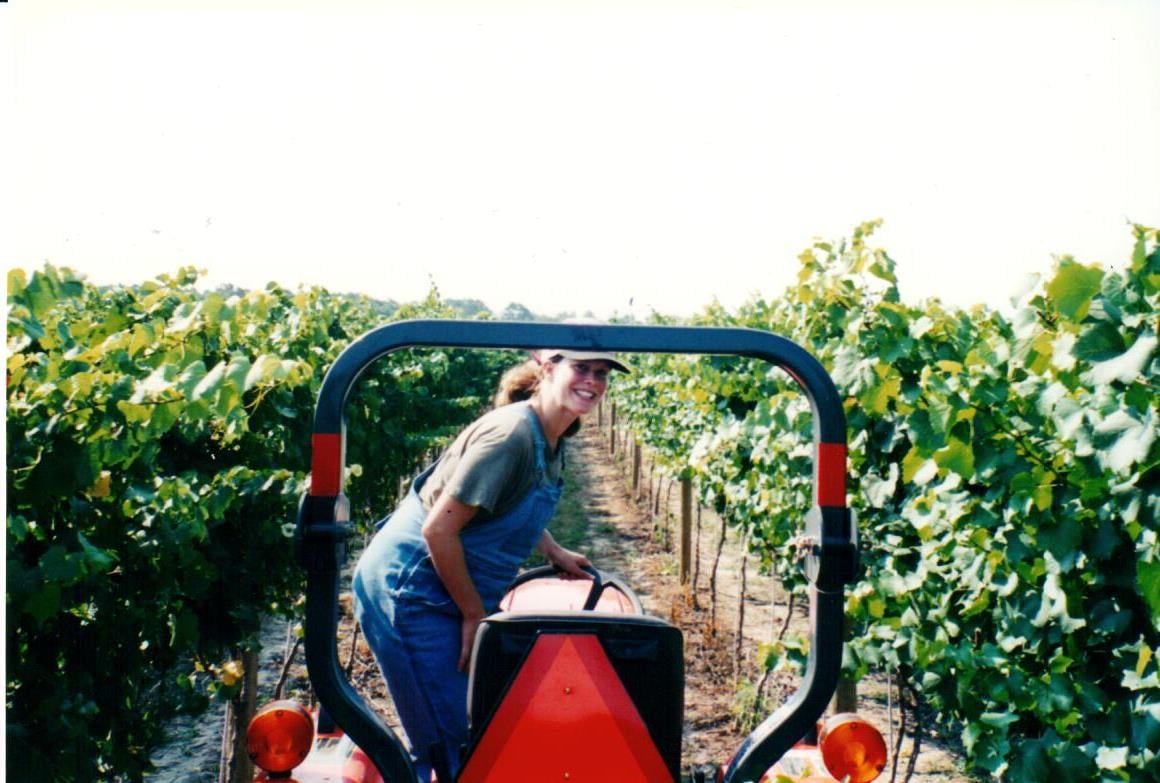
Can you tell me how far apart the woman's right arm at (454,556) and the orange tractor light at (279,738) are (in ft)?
1.61

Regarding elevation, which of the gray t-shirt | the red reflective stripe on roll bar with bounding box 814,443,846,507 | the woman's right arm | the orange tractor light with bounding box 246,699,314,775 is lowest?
the orange tractor light with bounding box 246,699,314,775

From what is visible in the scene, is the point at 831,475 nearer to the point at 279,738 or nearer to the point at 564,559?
the point at 279,738

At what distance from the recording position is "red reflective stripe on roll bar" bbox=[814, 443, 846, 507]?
5.21ft

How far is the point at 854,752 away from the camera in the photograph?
1739 mm

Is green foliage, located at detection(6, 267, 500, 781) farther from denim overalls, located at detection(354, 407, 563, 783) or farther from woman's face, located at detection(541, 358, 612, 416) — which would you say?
woman's face, located at detection(541, 358, 612, 416)

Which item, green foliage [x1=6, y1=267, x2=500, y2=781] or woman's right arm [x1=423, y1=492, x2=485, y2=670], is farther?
woman's right arm [x1=423, y1=492, x2=485, y2=670]

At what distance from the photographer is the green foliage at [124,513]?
1858 millimetres

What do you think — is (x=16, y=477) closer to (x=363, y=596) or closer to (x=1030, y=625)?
(x=363, y=596)

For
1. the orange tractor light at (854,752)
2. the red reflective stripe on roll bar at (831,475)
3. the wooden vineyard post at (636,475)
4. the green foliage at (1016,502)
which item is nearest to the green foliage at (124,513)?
the red reflective stripe on roll bar at (831,475)

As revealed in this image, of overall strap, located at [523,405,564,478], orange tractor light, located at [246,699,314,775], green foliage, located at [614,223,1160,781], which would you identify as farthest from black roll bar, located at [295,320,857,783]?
overall strap, located at [523,405,564,478]

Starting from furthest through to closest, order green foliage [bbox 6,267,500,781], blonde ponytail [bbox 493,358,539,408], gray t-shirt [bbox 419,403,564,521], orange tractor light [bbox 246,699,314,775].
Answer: blonde ponytail [bbox 493,358,539,408], gray t-shirt [bbox 419,403,564,521], green foliage [bbox 6,267,500,781], orange tractor light [bbox 246,699,314,775]

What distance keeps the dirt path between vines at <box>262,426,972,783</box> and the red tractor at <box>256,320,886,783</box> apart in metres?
2.74

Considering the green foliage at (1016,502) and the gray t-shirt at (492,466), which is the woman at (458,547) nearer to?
the gray t-shirt at (492,466)

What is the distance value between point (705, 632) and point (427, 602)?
490 centimetres
